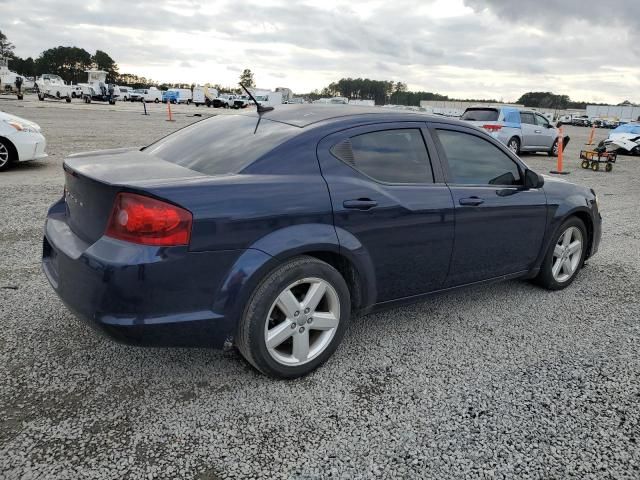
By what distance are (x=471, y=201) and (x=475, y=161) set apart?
38 centimetres

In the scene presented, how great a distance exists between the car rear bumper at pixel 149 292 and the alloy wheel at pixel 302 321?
0.94ft

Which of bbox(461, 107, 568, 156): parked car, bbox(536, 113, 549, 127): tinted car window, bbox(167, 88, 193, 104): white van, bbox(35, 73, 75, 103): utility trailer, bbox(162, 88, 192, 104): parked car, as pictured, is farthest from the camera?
bbox(167, 88, 193, 104): white van

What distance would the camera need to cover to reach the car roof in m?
3.29

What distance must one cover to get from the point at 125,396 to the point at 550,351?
2707 millimetres

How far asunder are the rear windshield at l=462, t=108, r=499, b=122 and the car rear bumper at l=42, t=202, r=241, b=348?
46.9 feet

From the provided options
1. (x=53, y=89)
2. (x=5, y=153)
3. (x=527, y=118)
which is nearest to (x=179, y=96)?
(x=53, y=89)

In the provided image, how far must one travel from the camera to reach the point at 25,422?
8.08 feet

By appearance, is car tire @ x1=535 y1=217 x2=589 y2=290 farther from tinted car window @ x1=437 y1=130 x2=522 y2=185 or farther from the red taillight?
the red taillight

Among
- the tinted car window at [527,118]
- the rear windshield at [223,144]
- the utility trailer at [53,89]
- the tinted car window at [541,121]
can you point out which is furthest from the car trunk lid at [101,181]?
the utility trailer at [53,89]

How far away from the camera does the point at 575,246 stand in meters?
4.64

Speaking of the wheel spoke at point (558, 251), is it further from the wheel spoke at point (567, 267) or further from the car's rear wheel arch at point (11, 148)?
the car's rear wheel arch at point (11, 148)

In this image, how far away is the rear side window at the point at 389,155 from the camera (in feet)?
10.3

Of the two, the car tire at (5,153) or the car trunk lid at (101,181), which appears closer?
the car trunk lid at (101,181)

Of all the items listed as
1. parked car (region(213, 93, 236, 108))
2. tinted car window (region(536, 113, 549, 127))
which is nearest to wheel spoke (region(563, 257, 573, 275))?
tinted car window (region(536, 113, 549, 127))
